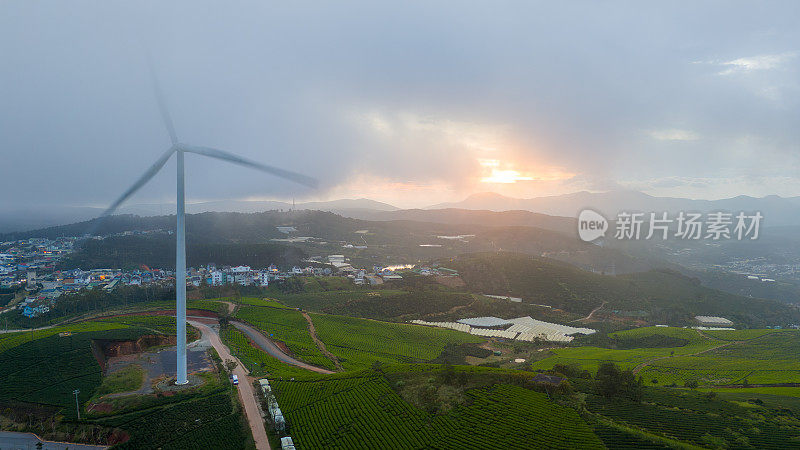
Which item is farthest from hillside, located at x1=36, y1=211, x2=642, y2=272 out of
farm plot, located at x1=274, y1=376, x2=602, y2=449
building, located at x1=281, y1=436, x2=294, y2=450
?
building, located at x1=281, y1=436, x2=294, y2=450

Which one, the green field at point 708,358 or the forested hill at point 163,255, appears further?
the forested hill at point 163,255

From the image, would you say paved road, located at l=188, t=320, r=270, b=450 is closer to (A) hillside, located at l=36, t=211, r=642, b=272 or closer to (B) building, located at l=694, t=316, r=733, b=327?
(A) hillside, located at l=36, t=211, r=642, b=272

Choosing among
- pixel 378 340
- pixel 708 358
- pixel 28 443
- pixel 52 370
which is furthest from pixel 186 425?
pixel 708 358

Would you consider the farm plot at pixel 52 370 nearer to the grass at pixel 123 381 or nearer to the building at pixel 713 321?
the grass at pixel 123 381

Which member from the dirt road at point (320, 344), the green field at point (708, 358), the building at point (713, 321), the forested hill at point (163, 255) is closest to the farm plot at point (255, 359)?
the dirt road at point (320, 344)

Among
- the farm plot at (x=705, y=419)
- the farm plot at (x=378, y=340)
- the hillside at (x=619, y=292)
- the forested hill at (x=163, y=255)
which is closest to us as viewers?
the farm plot at (x=705, y=419)
